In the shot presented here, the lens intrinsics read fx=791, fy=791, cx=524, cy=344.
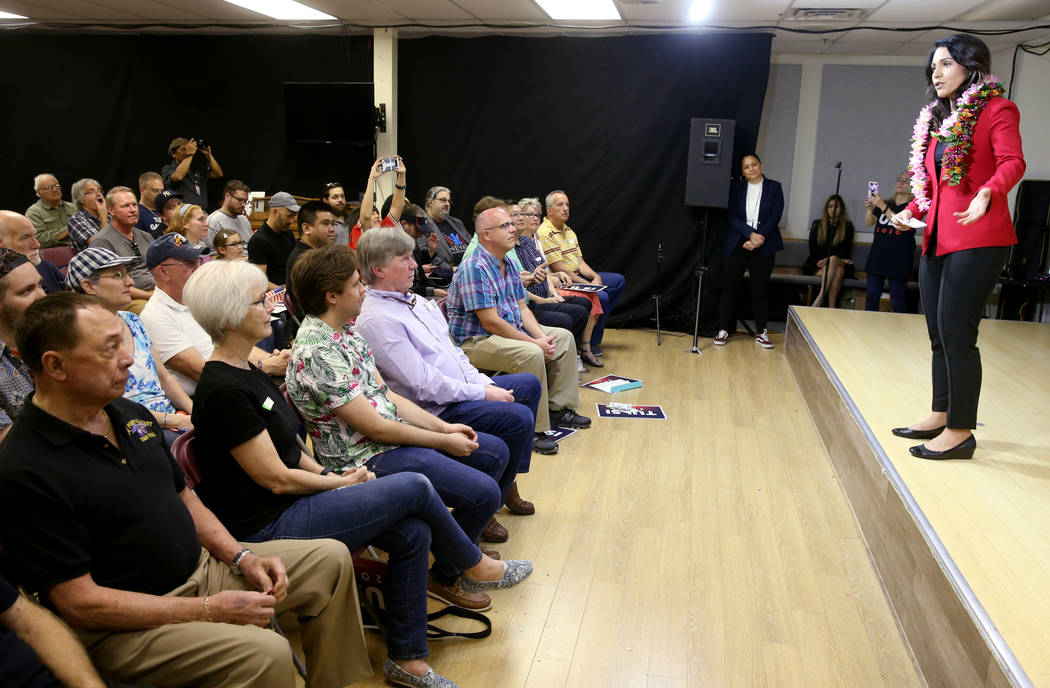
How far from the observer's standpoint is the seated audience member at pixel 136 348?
8.01 feet

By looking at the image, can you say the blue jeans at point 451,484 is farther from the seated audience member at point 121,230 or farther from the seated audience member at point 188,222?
the seated audience member at point 121,230

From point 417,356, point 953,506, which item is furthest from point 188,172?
point 953,506

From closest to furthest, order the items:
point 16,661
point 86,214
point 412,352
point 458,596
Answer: point 16,661
point 458,596
point 412,352
point 86,214

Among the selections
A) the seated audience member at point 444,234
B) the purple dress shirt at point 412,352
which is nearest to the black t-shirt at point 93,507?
the purple dress shirt at point 412,352

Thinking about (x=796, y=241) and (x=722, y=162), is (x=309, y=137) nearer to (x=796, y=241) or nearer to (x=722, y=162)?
(x=722, y=162)

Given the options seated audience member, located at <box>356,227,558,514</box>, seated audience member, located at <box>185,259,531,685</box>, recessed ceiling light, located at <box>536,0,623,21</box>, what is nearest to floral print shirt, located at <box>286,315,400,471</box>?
seated audience member, located at <box>185,259,531,685</box>

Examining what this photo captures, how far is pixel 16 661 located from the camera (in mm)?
1289

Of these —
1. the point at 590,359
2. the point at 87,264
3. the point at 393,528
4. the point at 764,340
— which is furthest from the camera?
the point at 764,340

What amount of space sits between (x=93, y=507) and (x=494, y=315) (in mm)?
2403

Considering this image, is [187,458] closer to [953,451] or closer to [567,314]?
[953,451]

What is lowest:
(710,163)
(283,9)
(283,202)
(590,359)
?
(590,359)

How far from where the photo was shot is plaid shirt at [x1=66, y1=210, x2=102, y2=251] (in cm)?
497

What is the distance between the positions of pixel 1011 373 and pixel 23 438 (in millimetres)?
4553

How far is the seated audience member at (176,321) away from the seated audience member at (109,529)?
3.56ft
